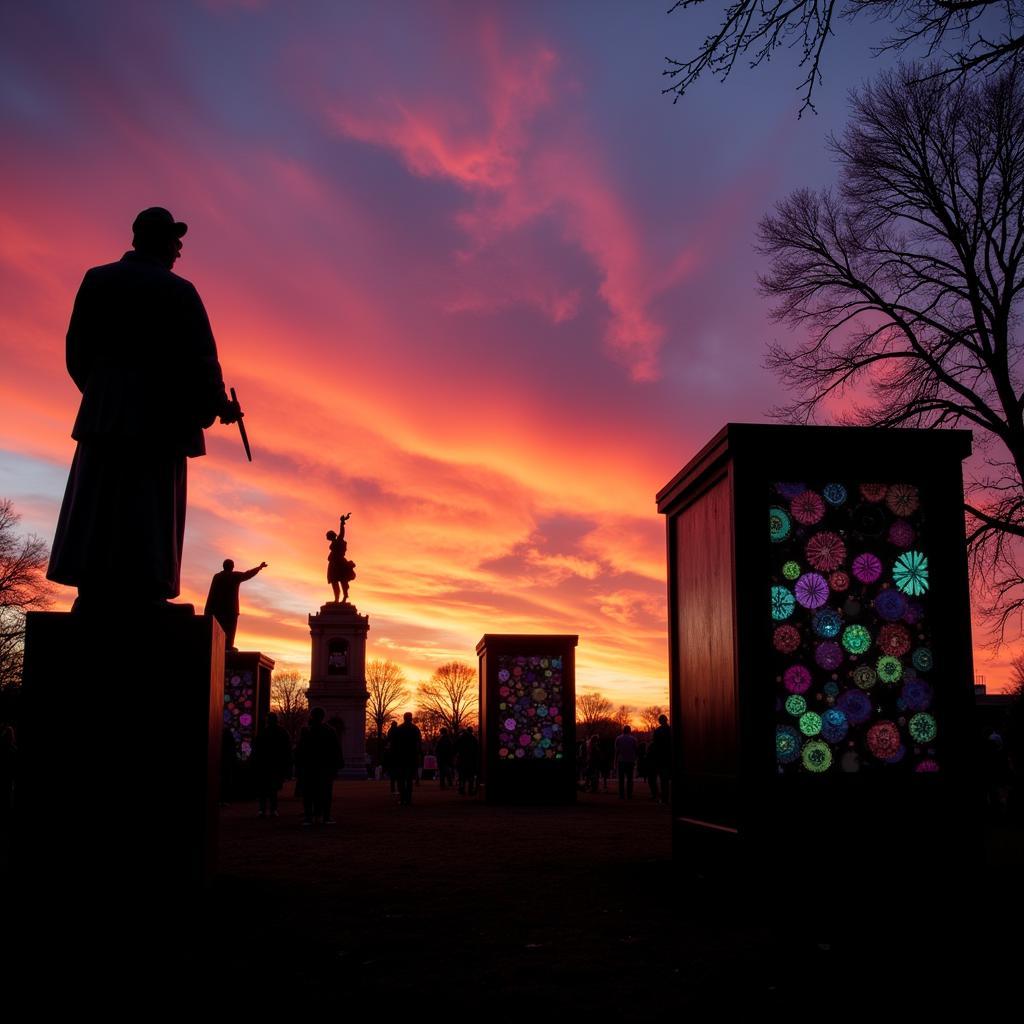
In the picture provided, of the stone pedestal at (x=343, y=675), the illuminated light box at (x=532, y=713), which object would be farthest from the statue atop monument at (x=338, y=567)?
the illuminated light box at (x=532, y=713)

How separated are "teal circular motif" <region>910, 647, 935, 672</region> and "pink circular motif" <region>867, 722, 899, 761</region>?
42 centimetres

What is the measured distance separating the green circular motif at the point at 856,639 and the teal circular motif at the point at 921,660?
1.02 ft

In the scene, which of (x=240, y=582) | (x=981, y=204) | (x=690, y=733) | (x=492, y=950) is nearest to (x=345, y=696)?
(x=240, y=582)

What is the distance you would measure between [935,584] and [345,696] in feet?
118

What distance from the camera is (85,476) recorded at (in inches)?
210

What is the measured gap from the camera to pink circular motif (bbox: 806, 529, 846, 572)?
6598 millimetres

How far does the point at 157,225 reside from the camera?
581 centimetres

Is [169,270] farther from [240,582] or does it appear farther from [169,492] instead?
[240,582]

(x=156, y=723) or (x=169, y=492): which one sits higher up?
(x=169, y=492)

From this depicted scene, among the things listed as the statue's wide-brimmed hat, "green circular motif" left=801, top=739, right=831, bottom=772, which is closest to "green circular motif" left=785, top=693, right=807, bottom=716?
"green circular motif" left=801, top=739, right=831, bottom=772

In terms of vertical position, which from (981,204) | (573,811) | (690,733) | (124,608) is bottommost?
(573,811)

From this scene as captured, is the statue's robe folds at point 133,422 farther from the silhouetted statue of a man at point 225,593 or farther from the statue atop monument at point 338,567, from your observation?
the statue atop monument at point 338,567

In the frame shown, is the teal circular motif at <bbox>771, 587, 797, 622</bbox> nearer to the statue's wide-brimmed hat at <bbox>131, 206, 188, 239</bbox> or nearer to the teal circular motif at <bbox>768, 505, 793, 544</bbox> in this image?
the teal circular motif at <bbox>768, 505, 793, 544</bbox>

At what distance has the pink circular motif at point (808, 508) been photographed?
664cm
